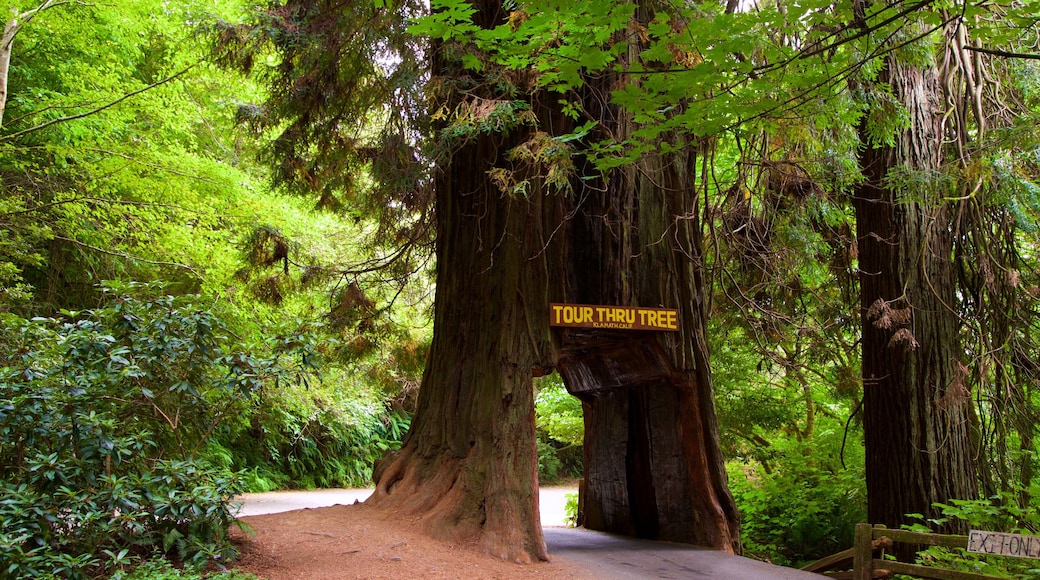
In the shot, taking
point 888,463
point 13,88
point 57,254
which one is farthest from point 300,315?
point 888,463

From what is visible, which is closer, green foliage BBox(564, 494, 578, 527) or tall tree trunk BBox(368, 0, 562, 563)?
tall tree trunk BBox(368, 0, 562, 563)

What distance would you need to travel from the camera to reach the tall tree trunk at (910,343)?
9414 mm

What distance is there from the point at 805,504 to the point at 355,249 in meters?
10.0

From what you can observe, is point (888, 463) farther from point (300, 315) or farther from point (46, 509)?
point (300, 315)

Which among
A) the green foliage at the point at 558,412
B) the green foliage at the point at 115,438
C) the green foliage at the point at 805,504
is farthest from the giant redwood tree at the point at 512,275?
the green foliage at the point at 558,412

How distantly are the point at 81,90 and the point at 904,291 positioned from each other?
38.4 feet

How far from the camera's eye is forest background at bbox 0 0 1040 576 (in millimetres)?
6027

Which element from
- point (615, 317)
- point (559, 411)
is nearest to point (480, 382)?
point (615, 317)

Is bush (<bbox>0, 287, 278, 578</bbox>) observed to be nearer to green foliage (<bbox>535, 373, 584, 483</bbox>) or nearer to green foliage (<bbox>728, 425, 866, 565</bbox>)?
green foliage (<bbox>728, 425, 866, 565</bbox>)

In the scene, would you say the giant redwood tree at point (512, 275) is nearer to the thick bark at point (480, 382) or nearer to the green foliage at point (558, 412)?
the thick bark at point (480, 382)

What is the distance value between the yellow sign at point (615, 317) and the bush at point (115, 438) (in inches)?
120

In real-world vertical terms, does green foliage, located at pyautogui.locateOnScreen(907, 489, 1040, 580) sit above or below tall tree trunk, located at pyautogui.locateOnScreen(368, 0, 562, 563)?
below

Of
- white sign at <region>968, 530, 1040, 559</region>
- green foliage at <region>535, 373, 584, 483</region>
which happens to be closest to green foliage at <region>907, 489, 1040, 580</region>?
white sign at <region>968, 530, 1040, 559</region>

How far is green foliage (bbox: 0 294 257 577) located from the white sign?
18.3 ft
